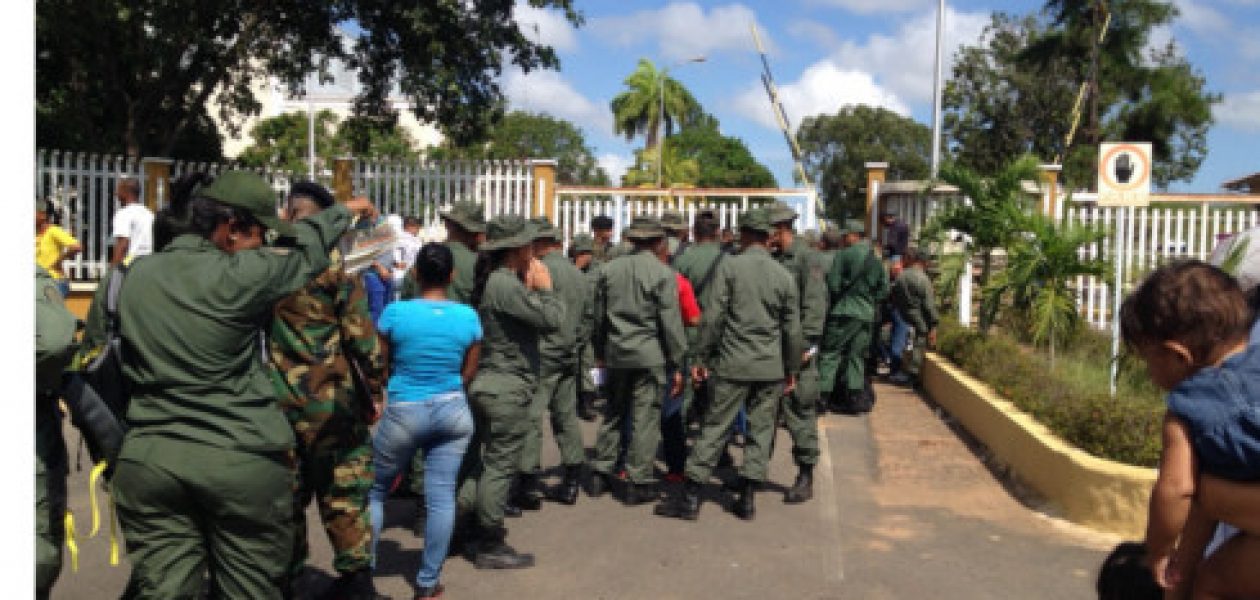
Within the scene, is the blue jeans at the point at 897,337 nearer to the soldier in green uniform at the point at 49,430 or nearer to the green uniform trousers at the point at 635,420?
the green uniform trousers at the point at 635,420

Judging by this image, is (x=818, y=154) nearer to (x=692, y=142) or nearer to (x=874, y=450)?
(x=692, y=142)

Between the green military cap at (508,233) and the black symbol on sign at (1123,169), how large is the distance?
4862 mm

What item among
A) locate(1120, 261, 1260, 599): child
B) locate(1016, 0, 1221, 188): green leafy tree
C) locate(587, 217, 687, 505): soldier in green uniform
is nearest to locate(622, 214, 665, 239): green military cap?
locate(587, 217, 687, 505): soldier in green uniform

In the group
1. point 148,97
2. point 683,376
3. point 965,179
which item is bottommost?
point 683,376

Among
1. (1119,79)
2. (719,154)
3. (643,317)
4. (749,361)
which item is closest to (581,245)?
(643,317)

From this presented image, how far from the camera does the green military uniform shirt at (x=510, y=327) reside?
18.0ft

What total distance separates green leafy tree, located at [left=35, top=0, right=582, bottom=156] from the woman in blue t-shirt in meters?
10.7

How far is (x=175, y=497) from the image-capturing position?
315 centimetres

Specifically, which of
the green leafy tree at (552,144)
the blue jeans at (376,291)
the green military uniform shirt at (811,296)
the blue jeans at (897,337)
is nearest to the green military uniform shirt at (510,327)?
the green military uniform shirt at (811,296)

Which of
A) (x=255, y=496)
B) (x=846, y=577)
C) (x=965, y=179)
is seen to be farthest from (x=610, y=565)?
(x=965, y=179)

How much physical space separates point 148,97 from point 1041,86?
25.1 metres

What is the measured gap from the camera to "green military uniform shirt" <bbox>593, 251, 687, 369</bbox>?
21.9 ft

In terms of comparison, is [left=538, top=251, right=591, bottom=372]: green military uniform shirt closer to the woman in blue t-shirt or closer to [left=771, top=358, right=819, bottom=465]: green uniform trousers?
[left=771, top=358, right=819, bottom=465]: green uniform trousers

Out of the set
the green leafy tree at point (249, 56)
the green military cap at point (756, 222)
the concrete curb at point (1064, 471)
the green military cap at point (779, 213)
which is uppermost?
the green leafy tree at point (249, 56)
